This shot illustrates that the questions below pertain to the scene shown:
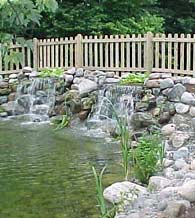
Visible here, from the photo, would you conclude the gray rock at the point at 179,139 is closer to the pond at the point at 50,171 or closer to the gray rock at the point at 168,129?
the gray rock at the point at 168,129

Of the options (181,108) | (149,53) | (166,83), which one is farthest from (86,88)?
(181,108)

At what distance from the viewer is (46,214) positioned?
539 centimetres

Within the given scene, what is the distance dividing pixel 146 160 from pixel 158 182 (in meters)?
0.73

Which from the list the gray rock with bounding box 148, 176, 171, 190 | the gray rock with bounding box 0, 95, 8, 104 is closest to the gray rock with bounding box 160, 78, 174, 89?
the gray rock with bounding box 0, 95, 8, 104

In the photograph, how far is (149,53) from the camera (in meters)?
11.6

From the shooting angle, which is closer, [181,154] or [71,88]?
[181,154]

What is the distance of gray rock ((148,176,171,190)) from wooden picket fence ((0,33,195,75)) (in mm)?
5504

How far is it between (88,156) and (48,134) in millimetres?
2061

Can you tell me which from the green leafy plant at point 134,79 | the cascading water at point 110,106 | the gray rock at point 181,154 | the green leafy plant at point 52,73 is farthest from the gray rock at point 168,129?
the green leafy plant at point 52,73

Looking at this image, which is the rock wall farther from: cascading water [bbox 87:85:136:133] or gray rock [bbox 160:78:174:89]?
gray rock [bbox 160:78:174:89]

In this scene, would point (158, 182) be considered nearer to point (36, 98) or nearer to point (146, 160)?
point (146, 160)

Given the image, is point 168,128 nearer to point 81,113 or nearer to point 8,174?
point 81,113

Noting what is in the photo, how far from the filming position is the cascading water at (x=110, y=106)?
1055cm

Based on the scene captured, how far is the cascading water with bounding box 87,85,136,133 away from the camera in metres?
10.5
